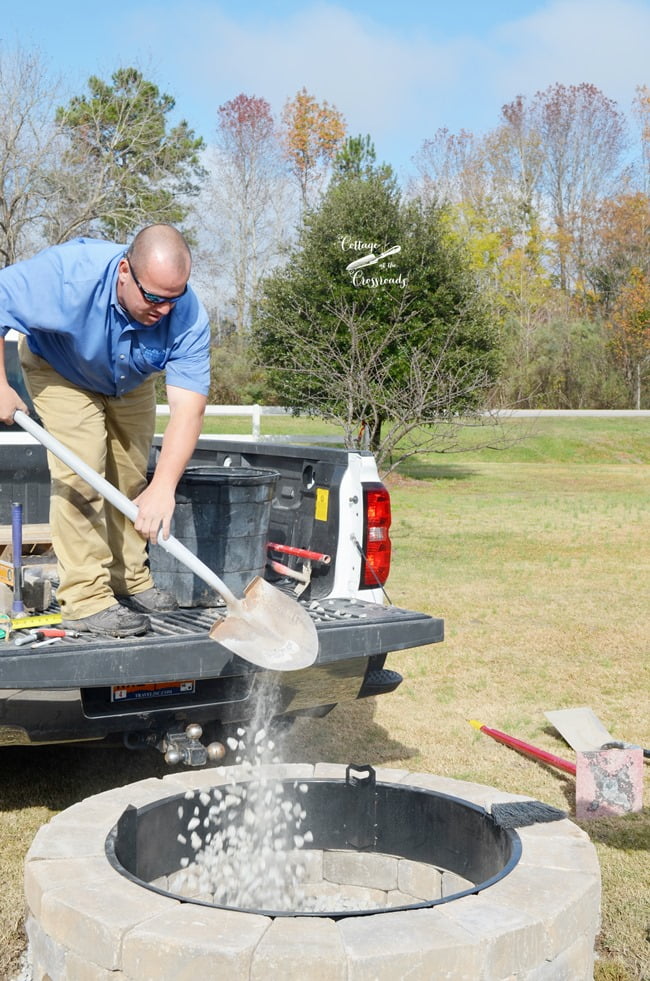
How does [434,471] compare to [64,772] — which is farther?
[434,471]

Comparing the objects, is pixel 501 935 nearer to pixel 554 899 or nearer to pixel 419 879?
pixel 554 899


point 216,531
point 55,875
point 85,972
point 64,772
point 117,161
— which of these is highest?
point 117,161

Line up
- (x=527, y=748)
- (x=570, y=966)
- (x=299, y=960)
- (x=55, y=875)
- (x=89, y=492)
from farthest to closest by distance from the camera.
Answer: (x=527, y=748), (x=89, y=492), (x=55, y=875), (x=570, y=966), (x=299, y=960)

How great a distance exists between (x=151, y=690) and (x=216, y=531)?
0.75 metres

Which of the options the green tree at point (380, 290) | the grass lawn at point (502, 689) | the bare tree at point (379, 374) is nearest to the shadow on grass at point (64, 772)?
the grass lawn at point (502, 689)

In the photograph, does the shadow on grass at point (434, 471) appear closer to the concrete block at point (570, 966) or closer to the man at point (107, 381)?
the man at point (107, 381)

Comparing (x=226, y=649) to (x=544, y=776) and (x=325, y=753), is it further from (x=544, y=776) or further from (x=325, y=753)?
(x=544, y=776)

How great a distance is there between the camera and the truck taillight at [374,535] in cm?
429

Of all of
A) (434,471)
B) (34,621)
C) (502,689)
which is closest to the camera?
(34,621)

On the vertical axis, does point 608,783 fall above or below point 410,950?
below

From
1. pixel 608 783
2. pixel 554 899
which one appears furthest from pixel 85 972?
pixel 608 783

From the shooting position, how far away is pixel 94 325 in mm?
3639

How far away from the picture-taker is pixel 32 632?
342 cm

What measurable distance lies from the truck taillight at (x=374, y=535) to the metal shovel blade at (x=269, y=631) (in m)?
0.79
